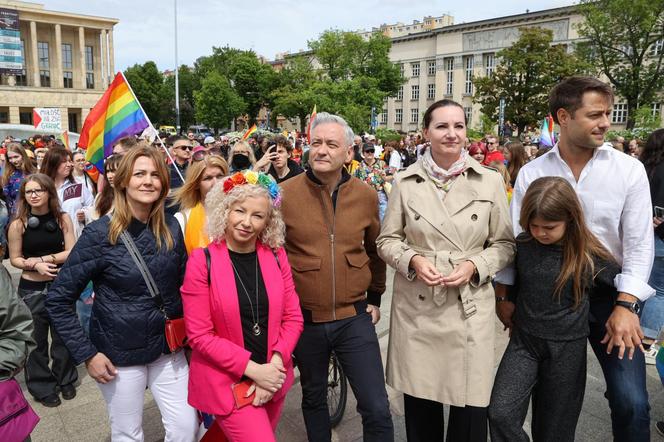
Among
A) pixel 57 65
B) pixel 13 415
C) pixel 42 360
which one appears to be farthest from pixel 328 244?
pixel 57 65

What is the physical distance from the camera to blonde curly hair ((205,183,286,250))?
2.64m

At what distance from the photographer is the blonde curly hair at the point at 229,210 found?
264 centimetres

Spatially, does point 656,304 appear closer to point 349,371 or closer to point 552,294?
point 552,294

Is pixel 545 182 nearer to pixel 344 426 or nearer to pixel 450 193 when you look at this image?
pixel 450 193

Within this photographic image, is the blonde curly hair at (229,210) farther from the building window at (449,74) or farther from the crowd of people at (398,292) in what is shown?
the building window at (449,74)

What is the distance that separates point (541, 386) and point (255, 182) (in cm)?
188

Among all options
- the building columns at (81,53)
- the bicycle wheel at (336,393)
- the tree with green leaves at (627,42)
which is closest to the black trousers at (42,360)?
the bicycle wheel at (336,393)

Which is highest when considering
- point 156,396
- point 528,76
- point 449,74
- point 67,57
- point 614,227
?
point 67,57

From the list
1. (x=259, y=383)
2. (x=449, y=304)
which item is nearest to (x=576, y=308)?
(x=449, y=304)

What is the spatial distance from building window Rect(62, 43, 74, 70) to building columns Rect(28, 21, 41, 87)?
3401 mm

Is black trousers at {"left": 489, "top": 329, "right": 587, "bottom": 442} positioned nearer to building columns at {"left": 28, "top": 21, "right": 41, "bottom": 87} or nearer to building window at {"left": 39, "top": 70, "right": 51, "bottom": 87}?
building columns at {"left": 28, "top": 21, "right": 41, "bottom": 87}

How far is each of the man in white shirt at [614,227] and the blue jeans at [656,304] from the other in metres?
1.12

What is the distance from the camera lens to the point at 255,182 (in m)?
2.77

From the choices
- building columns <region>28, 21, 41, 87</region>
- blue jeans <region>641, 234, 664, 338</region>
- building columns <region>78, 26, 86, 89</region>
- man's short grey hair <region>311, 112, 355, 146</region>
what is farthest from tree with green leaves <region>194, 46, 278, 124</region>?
man's short grey hair <region>311, 112, 355, 146</region>
